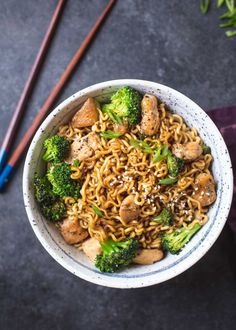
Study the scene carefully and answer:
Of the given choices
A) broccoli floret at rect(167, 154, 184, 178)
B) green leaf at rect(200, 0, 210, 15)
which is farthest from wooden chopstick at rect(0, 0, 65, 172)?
broccoli floret at rect(167, 154, 184, 178)

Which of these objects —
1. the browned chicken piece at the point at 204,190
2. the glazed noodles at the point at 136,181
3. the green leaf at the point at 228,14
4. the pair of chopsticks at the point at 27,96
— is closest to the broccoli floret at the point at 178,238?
the glazed noodles at the point at 136,181

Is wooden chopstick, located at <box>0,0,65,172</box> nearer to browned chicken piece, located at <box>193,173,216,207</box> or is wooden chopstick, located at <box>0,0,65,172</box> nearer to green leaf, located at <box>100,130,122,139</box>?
green leaf, located at <box>100,130,122,139</box>

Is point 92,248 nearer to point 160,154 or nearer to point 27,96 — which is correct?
point 160,154

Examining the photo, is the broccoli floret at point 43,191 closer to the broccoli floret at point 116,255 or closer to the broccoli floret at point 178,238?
the broccoli floret at point 116,255

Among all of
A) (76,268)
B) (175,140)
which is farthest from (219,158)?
(76,268)

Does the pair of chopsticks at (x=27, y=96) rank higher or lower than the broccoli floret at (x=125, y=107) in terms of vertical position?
lower

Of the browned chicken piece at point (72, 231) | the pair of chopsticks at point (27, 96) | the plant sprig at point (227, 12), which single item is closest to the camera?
the browned chicken piece at point (72, 231)

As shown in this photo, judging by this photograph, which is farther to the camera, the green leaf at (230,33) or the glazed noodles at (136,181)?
the green leaf at (230,33)
